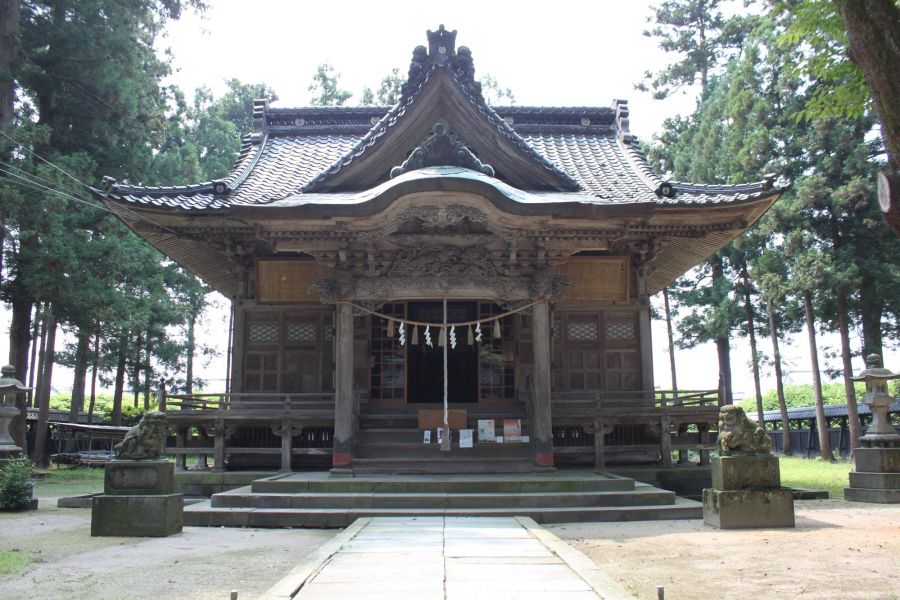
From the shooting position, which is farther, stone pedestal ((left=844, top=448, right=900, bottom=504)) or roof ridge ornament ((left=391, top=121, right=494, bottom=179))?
stone pedestal ((left=844, top=448, right=900, bottom=504))

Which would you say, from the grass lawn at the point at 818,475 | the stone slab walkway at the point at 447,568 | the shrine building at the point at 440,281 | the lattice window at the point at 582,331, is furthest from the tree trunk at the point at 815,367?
the stone slab walkway at the point at 447,568

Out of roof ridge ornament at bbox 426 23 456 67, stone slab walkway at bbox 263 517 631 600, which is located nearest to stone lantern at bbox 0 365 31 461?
stone slab walkway at bbox 263 517 631 600

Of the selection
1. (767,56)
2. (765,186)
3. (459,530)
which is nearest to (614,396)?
Result: (765,186)

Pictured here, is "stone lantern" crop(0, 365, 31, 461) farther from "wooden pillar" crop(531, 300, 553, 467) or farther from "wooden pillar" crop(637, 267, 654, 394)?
"wooden pillar" crop(637, 267, 654, 394)

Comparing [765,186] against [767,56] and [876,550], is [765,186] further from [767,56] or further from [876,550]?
[767,56]

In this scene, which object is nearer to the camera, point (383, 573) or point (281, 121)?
point (383, 573)

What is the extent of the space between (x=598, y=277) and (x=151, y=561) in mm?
10038

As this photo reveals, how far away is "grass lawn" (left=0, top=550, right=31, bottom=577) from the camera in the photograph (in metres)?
6.64

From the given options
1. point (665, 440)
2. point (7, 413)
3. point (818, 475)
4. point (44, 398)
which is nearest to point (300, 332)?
point (7, 413)

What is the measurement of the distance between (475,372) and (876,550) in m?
10.2

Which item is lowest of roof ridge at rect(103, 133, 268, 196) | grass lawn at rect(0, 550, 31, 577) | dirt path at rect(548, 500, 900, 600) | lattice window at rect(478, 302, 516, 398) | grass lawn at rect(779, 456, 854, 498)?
grass lawn at rect(779, 456, 854, 498)

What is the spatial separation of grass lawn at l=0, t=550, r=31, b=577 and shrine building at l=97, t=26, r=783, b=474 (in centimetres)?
533

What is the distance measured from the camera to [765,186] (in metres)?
12.6

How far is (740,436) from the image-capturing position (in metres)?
9.12
